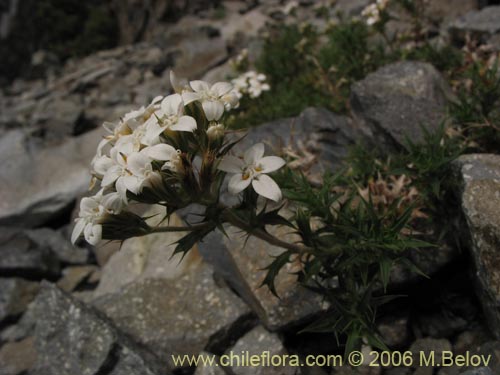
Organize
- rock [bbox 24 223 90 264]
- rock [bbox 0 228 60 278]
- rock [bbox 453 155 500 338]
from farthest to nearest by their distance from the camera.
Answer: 1. rock [bbox 24 223 90 264]
2. rock [bbox 0 228 60 278]
3. rock [bbox 453 155 500 338]

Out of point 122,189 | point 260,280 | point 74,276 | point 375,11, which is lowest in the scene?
point 74,276

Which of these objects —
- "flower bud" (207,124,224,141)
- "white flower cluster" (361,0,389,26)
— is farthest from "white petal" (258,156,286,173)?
"white flower cluster" (361,0,389,26)

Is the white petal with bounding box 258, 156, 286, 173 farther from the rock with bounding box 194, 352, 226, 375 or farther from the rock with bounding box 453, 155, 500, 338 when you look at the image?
the rock with bounding box 194, 352, 226, 375

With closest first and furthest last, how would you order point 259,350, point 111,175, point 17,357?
1. point 111,175
2. point 259,350
3. point 17,357

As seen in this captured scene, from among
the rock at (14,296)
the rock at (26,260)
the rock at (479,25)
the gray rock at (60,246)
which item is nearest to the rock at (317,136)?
the rock at (479,25)

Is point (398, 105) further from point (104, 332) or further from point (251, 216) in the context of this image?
point (104, 332)

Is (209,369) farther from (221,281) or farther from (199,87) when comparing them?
(199,87)

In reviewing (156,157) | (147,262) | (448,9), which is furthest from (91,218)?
(448,9)
